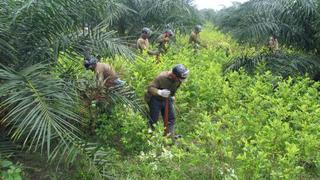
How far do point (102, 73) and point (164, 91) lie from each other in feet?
3.04

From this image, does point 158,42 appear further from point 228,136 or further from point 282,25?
point 228,136

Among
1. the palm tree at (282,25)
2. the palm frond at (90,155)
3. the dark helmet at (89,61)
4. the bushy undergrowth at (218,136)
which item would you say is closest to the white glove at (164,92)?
the bushy undergrowth at (218,136)

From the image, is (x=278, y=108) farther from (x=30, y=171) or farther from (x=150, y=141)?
(x=30, y=171)

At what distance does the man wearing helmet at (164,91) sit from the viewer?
19.7 feet

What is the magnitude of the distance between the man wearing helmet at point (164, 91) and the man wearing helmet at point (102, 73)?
0.48 meters

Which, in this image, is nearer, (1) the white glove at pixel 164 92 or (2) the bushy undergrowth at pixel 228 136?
(2) the bushy undergrowth at pixel 228 136

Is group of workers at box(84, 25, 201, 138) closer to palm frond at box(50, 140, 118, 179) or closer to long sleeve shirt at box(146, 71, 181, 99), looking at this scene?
long sleeve shirt at box(146, 71, 181, 99)

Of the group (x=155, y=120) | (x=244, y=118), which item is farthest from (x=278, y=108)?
(x=155, y=120)

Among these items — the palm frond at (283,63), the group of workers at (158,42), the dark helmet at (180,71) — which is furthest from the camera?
the group of workers at (158,42)

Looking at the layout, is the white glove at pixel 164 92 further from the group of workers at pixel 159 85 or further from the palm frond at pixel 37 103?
the palm frond at pixel 37 103

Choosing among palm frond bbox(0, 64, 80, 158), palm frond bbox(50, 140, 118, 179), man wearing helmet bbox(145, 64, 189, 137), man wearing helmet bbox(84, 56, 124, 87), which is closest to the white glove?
man wearing helmet bbox(145, 64, 189, 137)

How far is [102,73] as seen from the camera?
6.24 metres

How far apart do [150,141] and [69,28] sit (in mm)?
1681

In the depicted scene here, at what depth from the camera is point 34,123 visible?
159 inches
